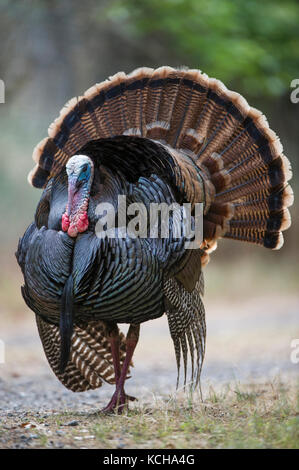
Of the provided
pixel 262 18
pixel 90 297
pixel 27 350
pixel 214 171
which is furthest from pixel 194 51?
pixel 90 297

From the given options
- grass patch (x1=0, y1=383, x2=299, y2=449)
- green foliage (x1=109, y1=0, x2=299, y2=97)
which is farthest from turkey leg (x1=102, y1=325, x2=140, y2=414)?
green foliage (x1=109, y1=0, x2=299, y2=97)

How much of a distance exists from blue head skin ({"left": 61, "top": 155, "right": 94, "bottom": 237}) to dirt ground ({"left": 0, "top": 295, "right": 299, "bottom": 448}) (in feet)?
4.05

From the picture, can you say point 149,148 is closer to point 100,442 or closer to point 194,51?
point 100,442

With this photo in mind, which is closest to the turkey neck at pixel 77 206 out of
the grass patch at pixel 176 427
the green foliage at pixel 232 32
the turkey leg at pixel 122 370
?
the turkey leg at pixel 122 370

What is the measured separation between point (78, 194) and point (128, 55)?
11798 millimetres

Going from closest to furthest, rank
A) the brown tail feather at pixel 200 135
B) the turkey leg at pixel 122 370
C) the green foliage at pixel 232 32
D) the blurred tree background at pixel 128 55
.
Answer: the turkey leg at pixel 122 370 → the brown tail feather at pixel 200 135 → the green foliage at pixel 232 32 → the blurred tree background at pixel 128 55

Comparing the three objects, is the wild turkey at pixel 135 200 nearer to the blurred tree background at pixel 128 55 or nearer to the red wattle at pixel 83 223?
the red wattle at pixel 83 223

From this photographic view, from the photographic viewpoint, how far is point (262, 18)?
508 inches

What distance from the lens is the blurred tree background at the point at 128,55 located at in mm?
12422

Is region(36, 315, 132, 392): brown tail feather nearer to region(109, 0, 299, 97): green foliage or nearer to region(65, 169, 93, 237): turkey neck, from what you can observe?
region(65, 169, 93, 237): turkey neck

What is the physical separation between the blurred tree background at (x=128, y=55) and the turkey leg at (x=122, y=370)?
8282 millimetres

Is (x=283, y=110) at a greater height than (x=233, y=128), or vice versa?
(x=283, y=110)

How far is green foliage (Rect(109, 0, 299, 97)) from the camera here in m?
12.2

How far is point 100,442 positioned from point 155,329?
22.4 ft
